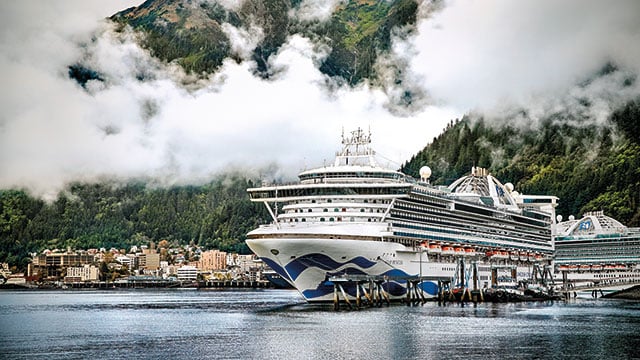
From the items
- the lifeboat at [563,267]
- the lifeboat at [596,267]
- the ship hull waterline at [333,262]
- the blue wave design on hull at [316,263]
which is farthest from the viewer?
the lifeboat at [596,267]

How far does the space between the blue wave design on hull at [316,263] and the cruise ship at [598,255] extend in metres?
57.4

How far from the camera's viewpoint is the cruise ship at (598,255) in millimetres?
123125

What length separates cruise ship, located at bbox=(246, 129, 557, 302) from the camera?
68500 mm

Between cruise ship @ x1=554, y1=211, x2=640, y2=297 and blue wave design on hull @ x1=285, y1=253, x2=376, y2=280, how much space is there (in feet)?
188

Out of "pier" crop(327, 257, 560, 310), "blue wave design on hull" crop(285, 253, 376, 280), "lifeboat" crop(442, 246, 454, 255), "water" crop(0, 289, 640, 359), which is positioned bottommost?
"water" crop(0, 289, 640, 359)

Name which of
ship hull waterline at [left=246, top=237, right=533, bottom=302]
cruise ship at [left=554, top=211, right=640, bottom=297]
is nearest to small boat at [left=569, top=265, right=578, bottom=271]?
cruise ship at [left=554, top=211, right=640, bottom=297]

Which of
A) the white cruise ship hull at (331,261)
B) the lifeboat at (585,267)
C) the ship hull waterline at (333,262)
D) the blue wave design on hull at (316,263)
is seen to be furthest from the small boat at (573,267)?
the blue wave design on hull at (316,263)

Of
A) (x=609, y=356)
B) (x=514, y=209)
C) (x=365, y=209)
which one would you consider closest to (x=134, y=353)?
(x=609, y=356)

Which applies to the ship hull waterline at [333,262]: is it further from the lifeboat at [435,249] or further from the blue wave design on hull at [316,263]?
the lifeboat at [435,249]

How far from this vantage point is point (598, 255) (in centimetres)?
12925

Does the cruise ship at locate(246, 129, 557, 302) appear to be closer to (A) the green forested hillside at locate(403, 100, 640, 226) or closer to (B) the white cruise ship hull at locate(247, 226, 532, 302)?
(B) the white cruise ship hull at locate(247, 226, 532, 302)

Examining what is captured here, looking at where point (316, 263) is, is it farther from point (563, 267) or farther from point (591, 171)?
point (591, 171)

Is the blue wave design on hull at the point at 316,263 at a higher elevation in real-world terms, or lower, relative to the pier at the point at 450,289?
higher

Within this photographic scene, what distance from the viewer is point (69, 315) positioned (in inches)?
3125
